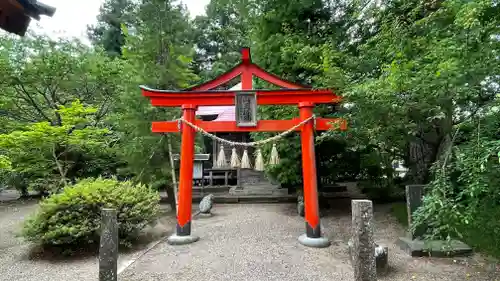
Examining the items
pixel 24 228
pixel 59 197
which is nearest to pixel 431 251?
pixel 59 197

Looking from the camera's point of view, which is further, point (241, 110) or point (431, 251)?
point (241, 110)

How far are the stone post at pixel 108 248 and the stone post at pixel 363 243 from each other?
113 inches

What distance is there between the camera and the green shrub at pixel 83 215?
19.9 ft

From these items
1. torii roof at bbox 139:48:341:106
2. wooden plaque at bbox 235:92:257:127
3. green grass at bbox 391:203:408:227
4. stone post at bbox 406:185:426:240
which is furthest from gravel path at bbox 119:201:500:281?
torii roof at bbox 139:48:341:106

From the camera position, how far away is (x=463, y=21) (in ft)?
11.8

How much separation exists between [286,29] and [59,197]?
7.37m

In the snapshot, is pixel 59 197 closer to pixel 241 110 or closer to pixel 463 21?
pixel 241 110

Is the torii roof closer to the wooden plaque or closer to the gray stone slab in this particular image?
the wooden plaque

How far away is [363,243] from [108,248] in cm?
301

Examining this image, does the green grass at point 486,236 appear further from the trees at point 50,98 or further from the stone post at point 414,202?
the trees at point 50,98

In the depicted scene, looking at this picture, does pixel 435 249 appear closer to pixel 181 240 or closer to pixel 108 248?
pixel 181 240

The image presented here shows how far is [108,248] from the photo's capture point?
3.69 m

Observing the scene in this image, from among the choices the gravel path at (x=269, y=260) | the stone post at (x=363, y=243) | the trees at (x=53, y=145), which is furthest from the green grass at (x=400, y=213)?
the trees at (x=53, y=145)

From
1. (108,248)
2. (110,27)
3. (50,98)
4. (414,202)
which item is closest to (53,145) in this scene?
(50,98)
